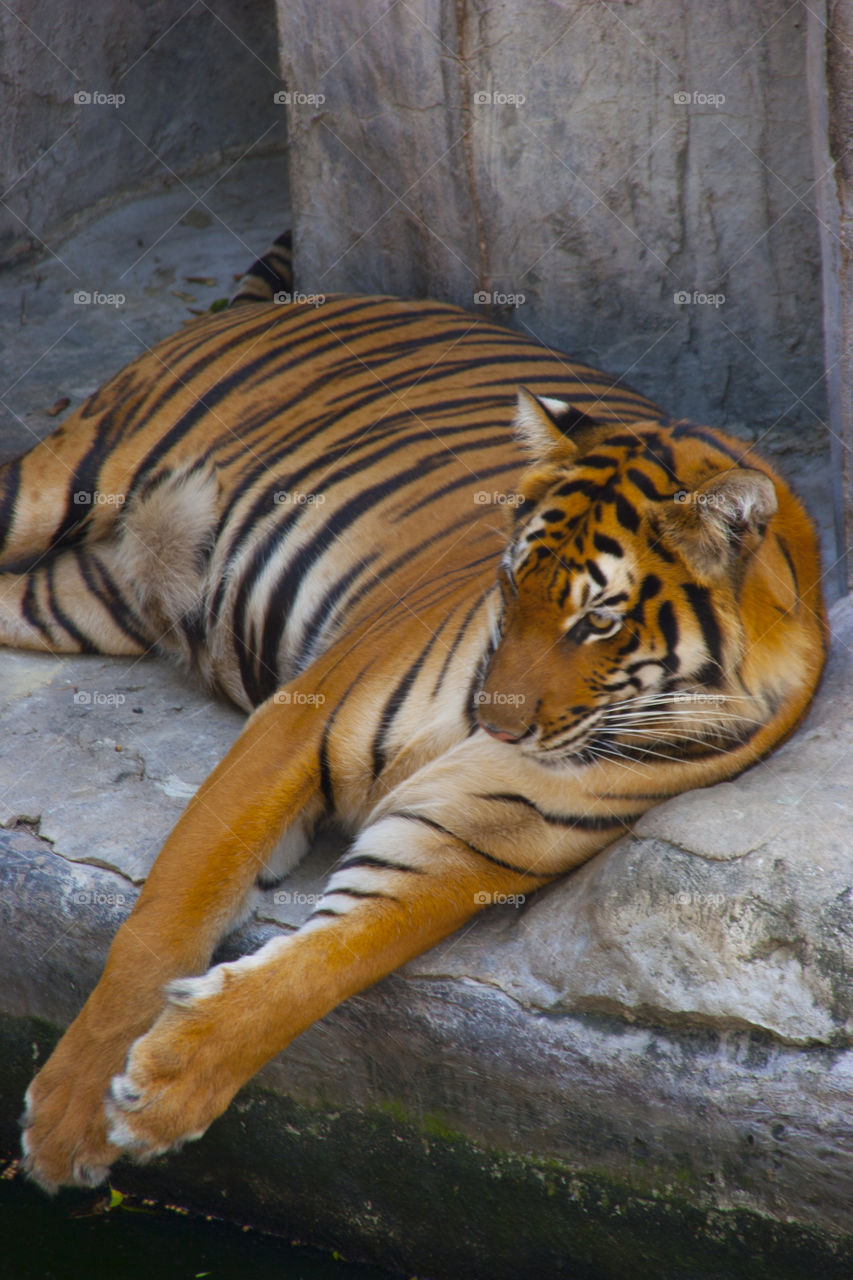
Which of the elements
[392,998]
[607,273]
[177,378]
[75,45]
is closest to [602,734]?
[392,998]

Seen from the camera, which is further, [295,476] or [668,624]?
[295,476]

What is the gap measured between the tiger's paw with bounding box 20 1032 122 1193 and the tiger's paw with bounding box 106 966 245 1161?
0.06m

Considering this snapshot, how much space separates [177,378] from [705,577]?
5.44 feet

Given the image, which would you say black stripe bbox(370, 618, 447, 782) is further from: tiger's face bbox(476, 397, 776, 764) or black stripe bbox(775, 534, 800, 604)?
black stripe bbox(775, 534, 800, 604)

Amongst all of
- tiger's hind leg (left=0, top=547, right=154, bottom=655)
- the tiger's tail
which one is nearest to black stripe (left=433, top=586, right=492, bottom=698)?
tiger's hind leg (left=0, top=547, right=154, bottom=655)

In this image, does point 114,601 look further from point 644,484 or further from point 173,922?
point 644,484

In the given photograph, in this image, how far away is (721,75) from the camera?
320 centimetres

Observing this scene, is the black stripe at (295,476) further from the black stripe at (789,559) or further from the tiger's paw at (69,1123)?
the tiger's paw at (69,1123)

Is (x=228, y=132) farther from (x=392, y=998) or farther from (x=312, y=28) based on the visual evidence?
(x=392, y=998)

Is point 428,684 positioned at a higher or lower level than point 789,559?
lower

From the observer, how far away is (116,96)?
5.07 metres

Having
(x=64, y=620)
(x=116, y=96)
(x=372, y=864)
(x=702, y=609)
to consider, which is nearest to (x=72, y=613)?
(x=64, y=620)

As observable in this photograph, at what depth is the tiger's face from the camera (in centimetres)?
190

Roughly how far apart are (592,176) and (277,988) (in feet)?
7.53
